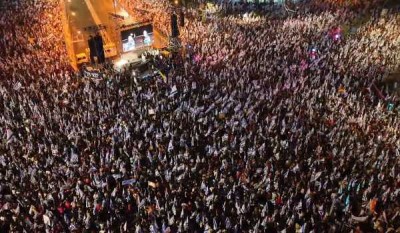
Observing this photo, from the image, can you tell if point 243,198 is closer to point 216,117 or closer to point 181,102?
point 216,117

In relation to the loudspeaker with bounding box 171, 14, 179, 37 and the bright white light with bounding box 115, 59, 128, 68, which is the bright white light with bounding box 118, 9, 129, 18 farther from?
the bright white light with bounding box 115, 59, 128, 68

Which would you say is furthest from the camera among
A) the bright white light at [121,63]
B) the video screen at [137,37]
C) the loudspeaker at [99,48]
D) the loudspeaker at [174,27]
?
the loudspeaker at [174,27]

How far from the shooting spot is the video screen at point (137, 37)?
2069 centimetres

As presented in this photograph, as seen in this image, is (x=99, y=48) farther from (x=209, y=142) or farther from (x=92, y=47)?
(x=209, y=142)

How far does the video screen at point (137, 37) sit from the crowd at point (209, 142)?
2.32 metres

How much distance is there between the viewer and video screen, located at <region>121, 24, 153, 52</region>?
67.9ft

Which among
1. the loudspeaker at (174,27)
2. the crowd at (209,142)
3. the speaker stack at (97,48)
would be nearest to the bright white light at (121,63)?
the speaker stack at (97,48)

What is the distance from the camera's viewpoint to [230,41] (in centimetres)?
2155

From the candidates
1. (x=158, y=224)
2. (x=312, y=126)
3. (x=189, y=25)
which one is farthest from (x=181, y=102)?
(x=189, y=25)

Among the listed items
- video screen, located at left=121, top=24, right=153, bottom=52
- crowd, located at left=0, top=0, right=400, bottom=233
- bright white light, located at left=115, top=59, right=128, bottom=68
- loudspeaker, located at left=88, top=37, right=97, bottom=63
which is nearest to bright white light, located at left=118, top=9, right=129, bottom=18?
video screen, located at left=121, top=24, right=153, bottom=52

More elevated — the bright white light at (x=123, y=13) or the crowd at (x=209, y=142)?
the bright white light at (x=123, y=13)

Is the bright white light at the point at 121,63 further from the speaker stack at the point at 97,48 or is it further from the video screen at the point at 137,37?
the speaker stack at the point at 97,48

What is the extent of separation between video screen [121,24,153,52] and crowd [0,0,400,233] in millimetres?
2315

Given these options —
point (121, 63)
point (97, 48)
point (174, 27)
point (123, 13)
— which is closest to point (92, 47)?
point (97, 48)
